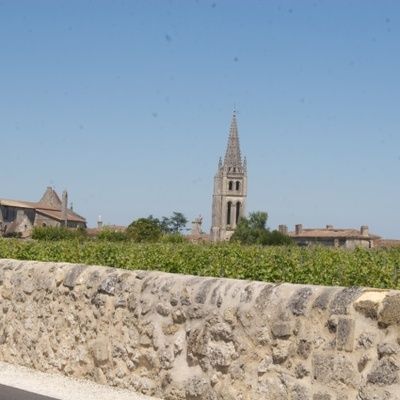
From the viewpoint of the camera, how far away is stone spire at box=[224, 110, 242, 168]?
174m

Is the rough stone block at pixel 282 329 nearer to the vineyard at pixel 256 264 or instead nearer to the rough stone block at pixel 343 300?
the rough stone block at pixel 343 300

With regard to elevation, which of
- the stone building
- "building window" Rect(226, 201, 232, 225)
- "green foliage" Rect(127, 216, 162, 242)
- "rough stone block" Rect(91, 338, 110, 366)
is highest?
the stone building

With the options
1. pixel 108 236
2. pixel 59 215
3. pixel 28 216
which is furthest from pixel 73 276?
pixel 59 215

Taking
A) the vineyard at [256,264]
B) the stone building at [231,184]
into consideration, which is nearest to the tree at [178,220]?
the stone building at [231,184]

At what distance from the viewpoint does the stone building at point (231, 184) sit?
6767 inches

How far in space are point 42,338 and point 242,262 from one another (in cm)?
261

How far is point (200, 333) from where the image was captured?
8.05m

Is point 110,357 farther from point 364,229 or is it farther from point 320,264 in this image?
point 364,229

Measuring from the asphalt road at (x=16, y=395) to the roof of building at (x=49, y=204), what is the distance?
117 metres

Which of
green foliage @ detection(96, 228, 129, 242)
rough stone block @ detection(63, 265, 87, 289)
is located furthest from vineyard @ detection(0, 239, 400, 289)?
green foliage @ detection(96, 228, 129, 242)

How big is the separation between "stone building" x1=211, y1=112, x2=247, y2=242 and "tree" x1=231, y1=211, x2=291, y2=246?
41.0 m

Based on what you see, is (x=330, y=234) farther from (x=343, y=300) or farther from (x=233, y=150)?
(x=343, y=300)

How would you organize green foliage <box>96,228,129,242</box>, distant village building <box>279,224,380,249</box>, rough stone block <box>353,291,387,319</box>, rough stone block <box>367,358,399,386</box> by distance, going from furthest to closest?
1. distant village building <box>279,224,380,249</box>
2. green foliage <box>96,228,129,242</box>
3. rough stone block <box>353,291,387,319</box>
4. rough stone block <box>367,358,399,386</box>

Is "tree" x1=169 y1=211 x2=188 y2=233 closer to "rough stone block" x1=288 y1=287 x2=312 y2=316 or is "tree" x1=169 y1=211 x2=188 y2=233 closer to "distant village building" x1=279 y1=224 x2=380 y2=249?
"distant village building" x1=279 y1=224 x2=380 y2=249
